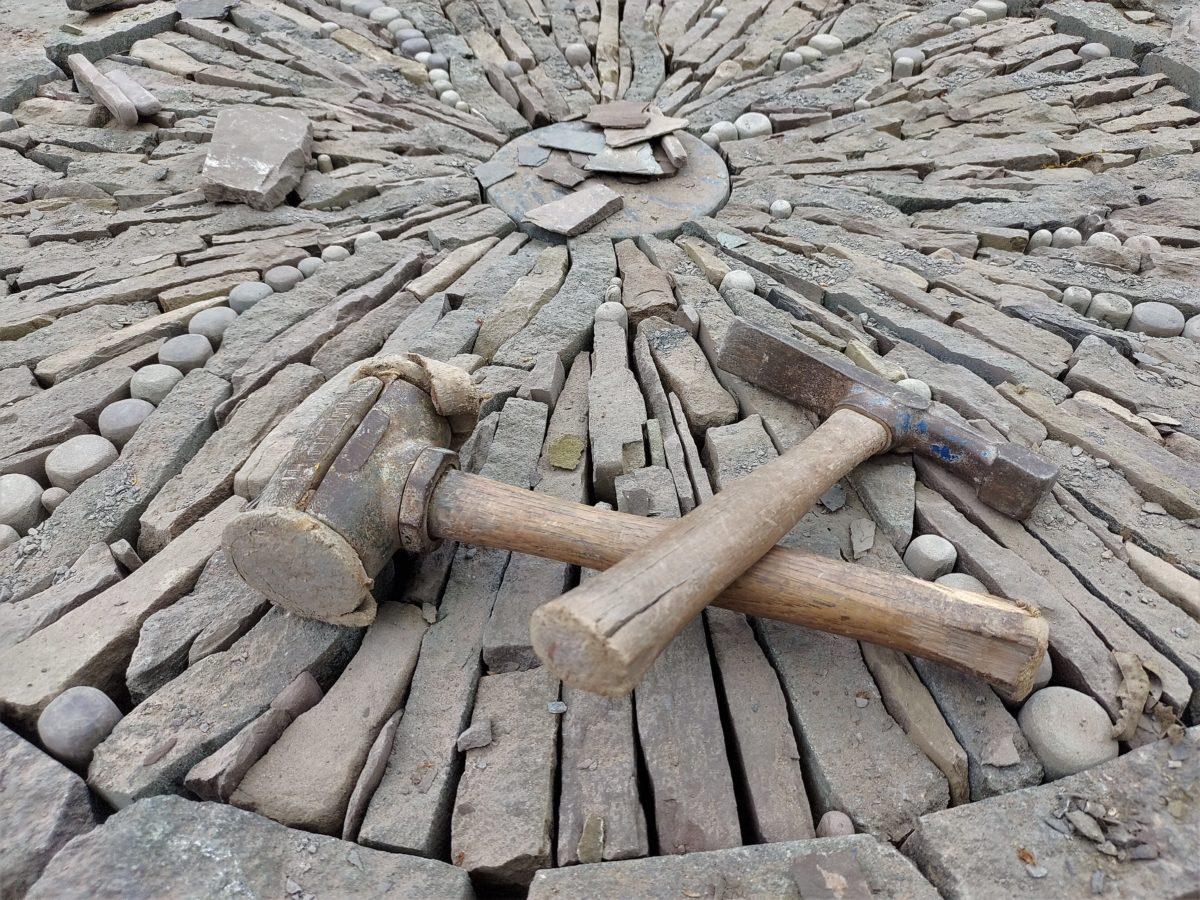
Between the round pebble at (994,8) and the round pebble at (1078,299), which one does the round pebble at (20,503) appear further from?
the round pebble at (994,8)

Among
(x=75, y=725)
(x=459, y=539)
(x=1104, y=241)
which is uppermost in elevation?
(x=75, y=725)

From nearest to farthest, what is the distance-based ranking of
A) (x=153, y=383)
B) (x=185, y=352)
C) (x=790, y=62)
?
(x=153, y=383)
(x=185, y=352)
(x=790, y=62)

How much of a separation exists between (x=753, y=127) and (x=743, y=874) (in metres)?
4.73

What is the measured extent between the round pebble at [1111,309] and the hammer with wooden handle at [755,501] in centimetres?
145

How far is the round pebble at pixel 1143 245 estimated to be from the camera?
3.88 meters

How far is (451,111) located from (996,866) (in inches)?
209

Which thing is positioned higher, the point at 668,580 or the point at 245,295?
the point at 245,295

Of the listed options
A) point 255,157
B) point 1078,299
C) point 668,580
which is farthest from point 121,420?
point 1078,299

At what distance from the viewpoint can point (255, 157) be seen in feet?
14.6

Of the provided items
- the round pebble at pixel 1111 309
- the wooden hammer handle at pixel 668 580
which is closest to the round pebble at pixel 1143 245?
the round pebble at pixel 1111 309

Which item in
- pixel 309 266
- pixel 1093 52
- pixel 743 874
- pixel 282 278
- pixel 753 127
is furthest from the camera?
pixel 1093 52

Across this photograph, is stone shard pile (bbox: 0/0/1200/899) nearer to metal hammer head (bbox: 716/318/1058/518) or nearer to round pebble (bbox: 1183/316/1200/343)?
round pebble (bbox: 1183/316/1200/343)

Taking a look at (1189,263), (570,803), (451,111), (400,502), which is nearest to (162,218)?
(451,111)

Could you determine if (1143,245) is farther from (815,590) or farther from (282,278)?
(282,278)
